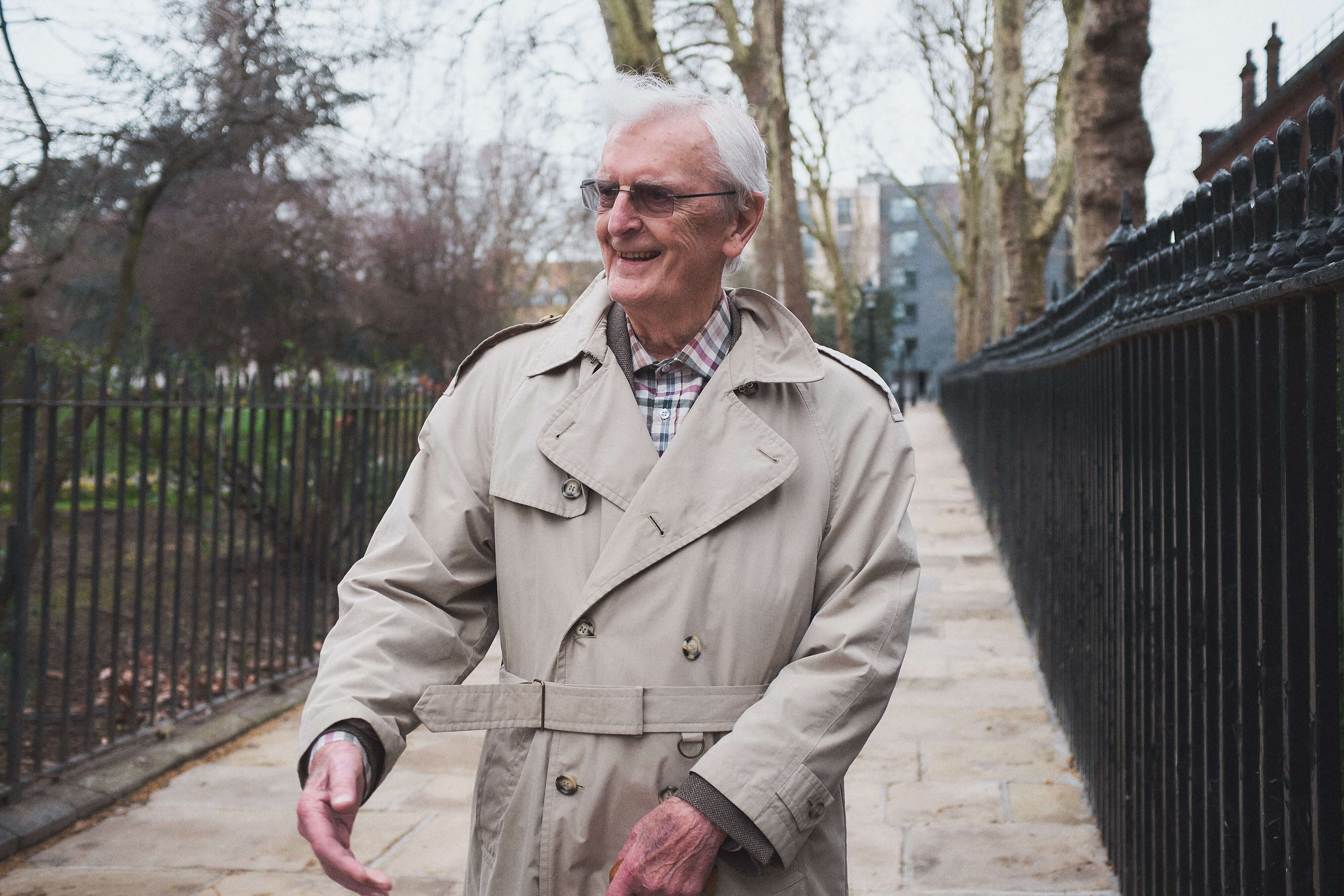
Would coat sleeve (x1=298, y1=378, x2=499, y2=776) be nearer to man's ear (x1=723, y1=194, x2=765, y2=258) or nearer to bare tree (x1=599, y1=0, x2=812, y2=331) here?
man's ear (x1=723, y1=194, x2=765, y2=258)

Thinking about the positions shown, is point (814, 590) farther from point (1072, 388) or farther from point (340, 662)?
point (1072, 388)

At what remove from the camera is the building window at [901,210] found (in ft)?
269

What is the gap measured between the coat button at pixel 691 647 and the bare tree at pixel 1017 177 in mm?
13903

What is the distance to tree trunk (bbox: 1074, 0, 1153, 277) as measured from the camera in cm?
747

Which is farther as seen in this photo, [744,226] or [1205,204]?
[1205,204]

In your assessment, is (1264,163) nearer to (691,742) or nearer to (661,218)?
(661,218)

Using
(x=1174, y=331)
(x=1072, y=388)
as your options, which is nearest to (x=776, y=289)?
(x=1072, y=388)

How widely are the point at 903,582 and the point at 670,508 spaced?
16.7 inches

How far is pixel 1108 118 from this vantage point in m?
7.84

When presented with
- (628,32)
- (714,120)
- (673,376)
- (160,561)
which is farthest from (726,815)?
(628,32)

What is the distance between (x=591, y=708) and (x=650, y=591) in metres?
0.22

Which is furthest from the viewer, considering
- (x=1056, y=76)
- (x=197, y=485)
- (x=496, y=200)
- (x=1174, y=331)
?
(x=496, y=200)

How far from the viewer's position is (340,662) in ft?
6.39

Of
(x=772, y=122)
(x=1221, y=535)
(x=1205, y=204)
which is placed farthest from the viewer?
(x=772, y=122)
